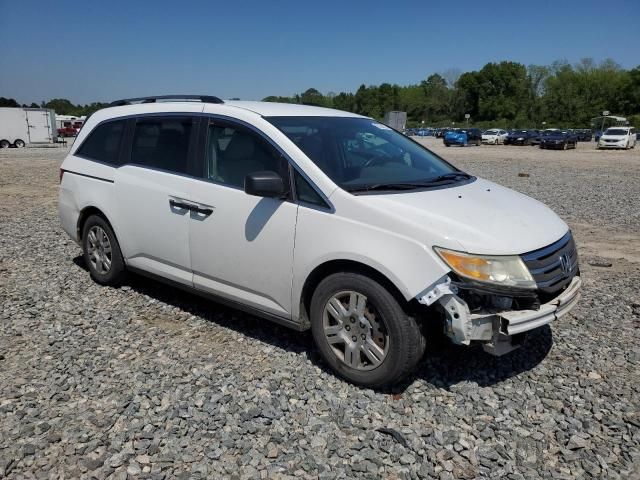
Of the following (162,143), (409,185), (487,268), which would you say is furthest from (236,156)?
(487,268)

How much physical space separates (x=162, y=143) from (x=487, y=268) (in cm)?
302

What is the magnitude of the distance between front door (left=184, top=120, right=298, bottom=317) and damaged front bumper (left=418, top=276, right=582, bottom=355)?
1.10 metres

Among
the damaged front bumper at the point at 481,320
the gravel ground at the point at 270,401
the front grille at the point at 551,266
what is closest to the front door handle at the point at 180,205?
the gravel ground at the point at 270,401

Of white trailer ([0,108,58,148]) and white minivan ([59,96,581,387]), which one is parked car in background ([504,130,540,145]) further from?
white minivan ([59,96,581,387])

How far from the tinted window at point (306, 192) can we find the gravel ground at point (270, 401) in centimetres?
123

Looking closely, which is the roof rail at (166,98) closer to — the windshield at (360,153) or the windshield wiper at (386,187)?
the windshield at (360,153)

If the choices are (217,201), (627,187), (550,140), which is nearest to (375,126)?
(217,201)

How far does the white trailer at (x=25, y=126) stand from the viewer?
36.0 meters

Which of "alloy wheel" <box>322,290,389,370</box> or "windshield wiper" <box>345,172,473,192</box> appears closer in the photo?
"alloy wheel" <box>322,290,389,370</box>

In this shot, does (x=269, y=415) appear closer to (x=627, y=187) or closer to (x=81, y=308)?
(x=81, y=308)

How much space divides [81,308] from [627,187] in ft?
50.1

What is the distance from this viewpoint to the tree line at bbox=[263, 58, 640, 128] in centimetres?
9075

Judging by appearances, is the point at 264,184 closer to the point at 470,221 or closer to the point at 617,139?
the point at 470,221

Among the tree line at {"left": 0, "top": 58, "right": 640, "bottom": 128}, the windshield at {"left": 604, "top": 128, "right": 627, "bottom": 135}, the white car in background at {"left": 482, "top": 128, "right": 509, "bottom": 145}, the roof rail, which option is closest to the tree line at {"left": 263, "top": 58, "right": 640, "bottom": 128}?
the tree line at {"left": 0, "top": 58, "right": 640, "bottom": 128}
